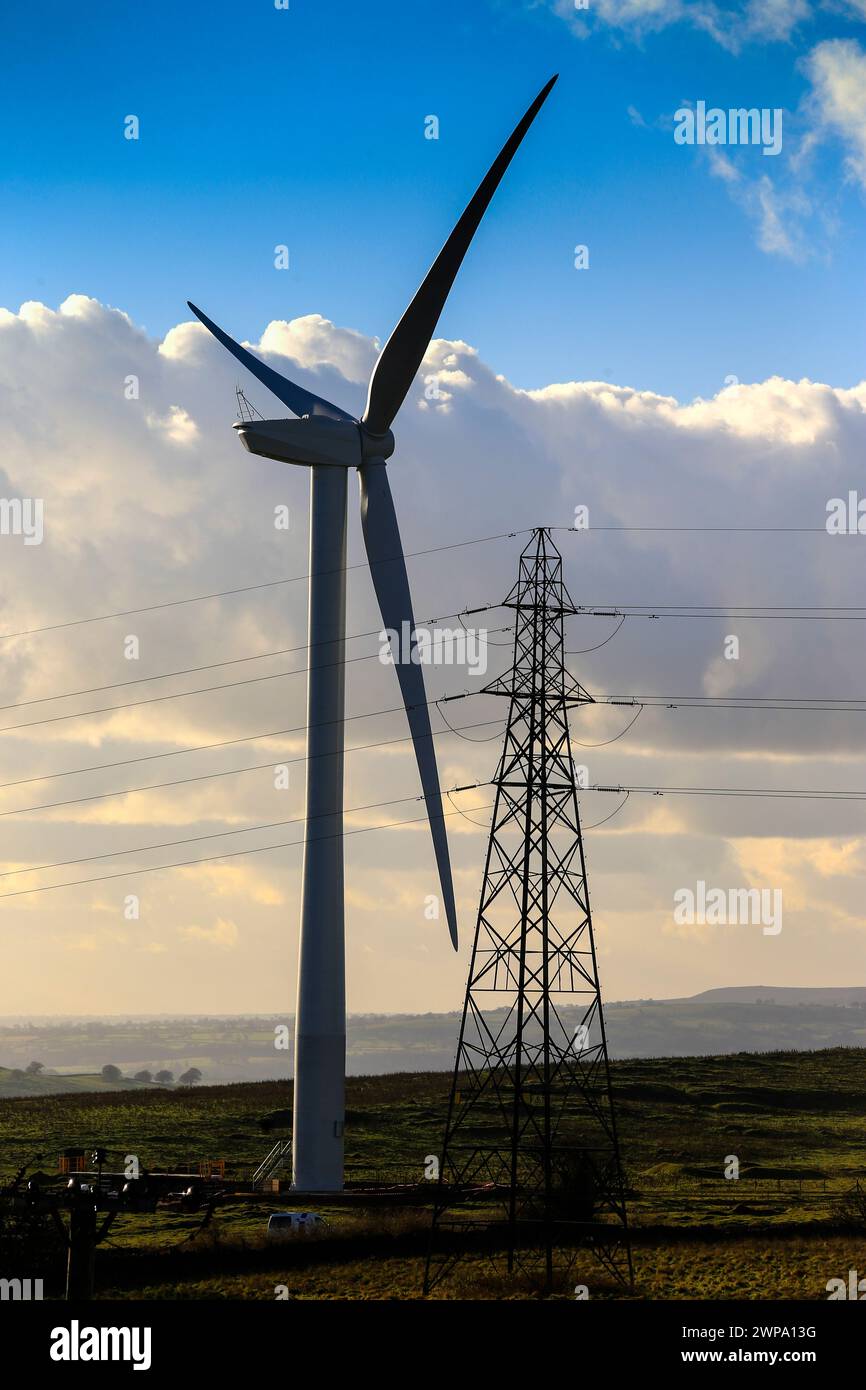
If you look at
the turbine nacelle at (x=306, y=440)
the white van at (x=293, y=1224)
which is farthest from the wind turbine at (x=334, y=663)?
the white van at (x=293, y=1224)

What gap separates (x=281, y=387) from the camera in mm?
77812

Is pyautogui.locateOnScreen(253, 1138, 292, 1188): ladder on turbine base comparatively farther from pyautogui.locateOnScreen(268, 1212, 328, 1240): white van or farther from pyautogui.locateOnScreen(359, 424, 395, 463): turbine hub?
pyautogui.locateOnScreen(359, 424, 395, 463): turbine hub

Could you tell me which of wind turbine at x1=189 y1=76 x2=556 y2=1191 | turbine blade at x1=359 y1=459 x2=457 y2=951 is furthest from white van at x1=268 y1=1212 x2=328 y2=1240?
turbine blade at x1=359 y1=459 x2=457 y2=951

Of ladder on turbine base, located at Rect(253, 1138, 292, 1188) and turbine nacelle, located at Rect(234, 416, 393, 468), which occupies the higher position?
turbine nacelle, located at Rect(234, 416, 393, 468)

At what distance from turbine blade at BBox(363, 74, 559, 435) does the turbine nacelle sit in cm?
146

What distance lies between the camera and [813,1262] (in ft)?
200

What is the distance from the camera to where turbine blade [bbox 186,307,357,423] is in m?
75.6

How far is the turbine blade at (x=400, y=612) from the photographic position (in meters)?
69.3

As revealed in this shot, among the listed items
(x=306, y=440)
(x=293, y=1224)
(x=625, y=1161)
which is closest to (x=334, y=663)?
(x=306, y=440)

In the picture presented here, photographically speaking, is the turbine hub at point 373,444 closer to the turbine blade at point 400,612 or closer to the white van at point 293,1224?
the turbine blade at point 400,612

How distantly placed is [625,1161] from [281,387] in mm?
49996

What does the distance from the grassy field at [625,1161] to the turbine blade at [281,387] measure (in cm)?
3473
